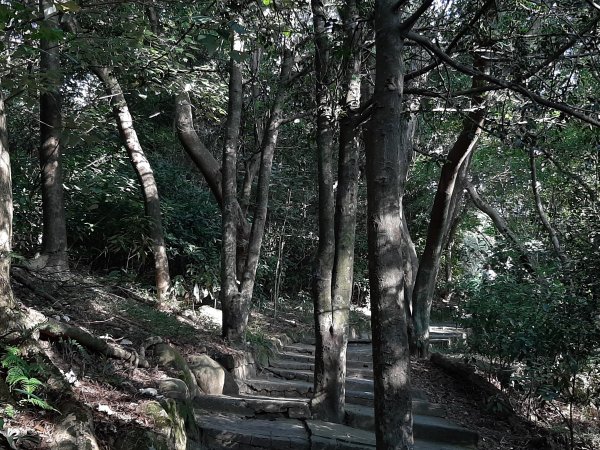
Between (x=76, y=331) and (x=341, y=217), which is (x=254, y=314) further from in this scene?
(x=76, y=331)

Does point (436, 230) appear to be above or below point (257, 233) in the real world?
above

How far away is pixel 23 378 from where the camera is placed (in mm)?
3605

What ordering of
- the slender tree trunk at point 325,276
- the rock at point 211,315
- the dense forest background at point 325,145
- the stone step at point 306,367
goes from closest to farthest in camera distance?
the dense forest background at point 325,145
the slender tree trunk at point 325,276
the stone step at point 306,367
the rock at point 211,315

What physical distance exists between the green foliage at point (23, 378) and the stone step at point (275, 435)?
2478 mm

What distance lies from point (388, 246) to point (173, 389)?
3168mm

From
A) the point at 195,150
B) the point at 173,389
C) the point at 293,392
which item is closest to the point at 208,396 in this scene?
the point at 173,389

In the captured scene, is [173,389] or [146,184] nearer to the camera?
[173,389]

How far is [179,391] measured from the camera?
5637mm

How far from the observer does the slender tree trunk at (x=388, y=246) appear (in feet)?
12.0

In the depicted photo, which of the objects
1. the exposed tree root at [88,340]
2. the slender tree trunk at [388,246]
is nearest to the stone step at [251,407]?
the exposed tree root at [88,340]

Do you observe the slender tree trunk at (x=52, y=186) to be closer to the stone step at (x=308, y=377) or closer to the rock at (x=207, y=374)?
the rock at (x=207, y=374)

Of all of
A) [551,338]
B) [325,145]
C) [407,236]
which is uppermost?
[325,145]

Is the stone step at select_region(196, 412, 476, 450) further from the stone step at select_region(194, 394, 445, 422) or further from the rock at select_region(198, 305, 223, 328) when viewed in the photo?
the rock at select_region(198, 305, 223, 328)

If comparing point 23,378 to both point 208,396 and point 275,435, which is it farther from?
point 208,396
